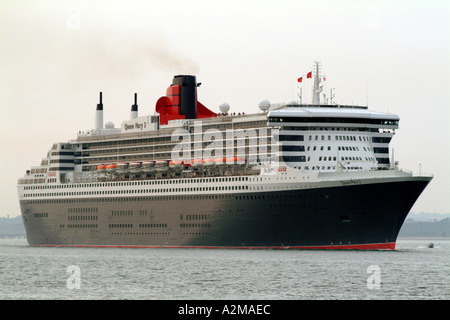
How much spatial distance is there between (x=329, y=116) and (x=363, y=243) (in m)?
11.1

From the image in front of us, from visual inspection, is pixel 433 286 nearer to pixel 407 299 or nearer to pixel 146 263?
pixel 407 299

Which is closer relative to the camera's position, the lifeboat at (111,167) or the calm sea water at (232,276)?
the calm sea water at (232,276)

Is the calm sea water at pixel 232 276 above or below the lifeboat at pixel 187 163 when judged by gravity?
below

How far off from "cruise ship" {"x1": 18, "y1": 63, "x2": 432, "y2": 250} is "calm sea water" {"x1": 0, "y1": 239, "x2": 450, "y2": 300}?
2.95 metres

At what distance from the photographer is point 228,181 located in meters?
81.1

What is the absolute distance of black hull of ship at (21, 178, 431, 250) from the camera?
74.6 meters

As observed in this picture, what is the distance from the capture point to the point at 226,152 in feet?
276

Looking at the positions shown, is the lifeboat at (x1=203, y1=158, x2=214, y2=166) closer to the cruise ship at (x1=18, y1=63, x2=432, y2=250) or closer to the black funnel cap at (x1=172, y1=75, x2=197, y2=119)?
the cruise ship at (x1=18, y1=63, x2=432, y2=250)

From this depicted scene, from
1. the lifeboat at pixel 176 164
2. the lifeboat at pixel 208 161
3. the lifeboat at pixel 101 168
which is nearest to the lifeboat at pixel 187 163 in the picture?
the lifeboat at pixel 176 164

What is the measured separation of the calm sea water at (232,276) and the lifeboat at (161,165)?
13.1 metres

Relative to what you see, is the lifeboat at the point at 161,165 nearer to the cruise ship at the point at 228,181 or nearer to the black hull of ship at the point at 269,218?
the cruise ship at the point at 228,181

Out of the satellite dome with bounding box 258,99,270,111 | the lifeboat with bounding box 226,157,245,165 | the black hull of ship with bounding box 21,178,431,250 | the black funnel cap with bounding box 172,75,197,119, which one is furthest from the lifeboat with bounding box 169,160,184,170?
the satellite dome with bounding box 258,99,270,111

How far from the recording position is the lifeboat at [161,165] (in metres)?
89.4
